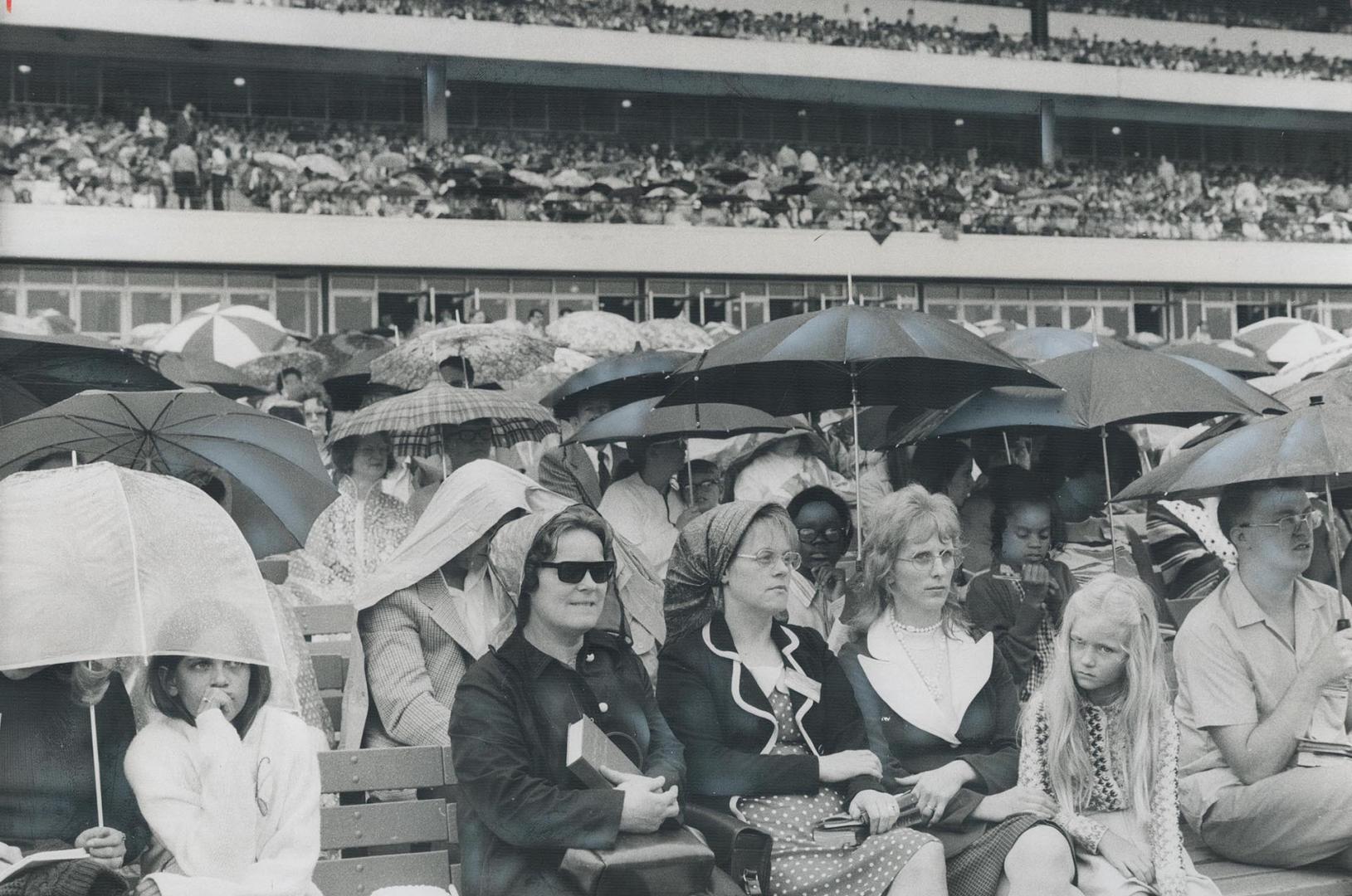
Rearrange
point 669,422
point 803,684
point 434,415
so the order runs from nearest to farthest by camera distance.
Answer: point 803,684 < point 434,415 < point 669,422

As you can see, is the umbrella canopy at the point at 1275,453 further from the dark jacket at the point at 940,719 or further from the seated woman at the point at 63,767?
the seated woman at the point at 63,767

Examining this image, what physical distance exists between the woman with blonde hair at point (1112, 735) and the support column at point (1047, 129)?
109 feet

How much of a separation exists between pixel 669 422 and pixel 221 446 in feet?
10.5

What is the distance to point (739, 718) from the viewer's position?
16.3 feet

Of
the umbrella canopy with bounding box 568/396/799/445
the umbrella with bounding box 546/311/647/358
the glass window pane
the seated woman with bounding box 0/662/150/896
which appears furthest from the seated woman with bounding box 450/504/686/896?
the glass window pane

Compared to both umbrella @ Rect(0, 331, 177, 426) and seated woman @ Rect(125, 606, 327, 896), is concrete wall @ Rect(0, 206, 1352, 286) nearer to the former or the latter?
umbrella @ Rect(0, 331, 177, 426)

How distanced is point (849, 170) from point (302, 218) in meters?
12.0

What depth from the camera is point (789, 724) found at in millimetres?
5004

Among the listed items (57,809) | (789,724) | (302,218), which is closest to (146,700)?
(57,809)

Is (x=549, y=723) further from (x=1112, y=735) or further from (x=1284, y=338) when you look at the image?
(x=1284, y=338)

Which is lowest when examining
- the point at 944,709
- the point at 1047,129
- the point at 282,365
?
the point at 944,709

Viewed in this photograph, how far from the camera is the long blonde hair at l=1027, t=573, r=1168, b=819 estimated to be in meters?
4.95

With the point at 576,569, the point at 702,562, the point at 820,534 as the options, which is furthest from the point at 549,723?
A: the point at 820,534

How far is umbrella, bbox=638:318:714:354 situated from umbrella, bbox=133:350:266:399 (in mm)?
3692
